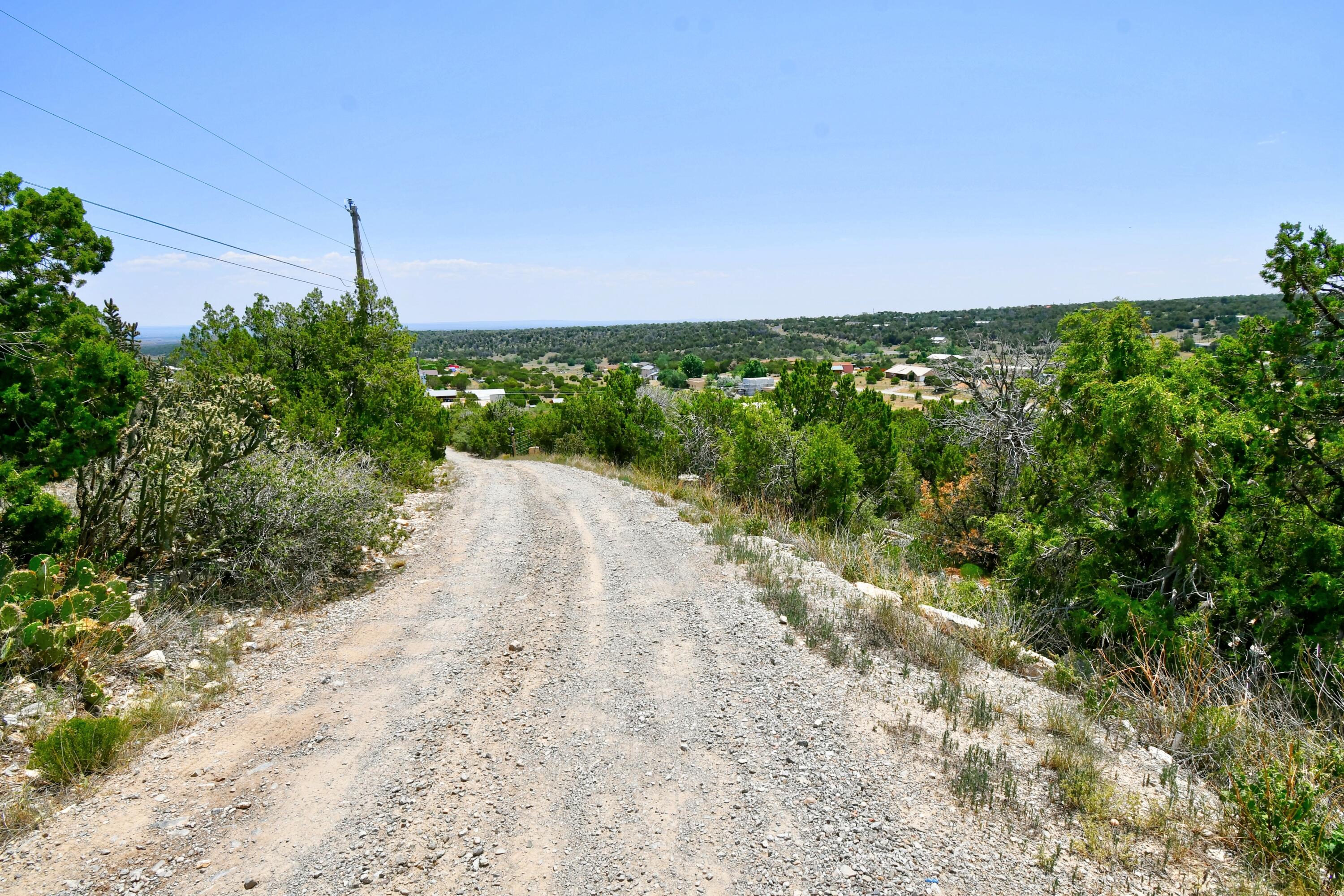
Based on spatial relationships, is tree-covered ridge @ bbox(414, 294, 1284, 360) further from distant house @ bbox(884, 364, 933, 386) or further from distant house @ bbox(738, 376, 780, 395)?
distant house @ bbox(738, 376, 780, 395)

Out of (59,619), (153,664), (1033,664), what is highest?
(59,619)

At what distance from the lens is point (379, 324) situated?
14711 millimetres

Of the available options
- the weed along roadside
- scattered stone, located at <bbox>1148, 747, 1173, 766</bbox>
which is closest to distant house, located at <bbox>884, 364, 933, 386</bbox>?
the weed along roadside

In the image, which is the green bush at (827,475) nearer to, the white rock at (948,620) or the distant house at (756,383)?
the white rock at (948,620)

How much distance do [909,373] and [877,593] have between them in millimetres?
62061

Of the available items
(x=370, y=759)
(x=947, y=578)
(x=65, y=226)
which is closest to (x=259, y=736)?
(x=370, y=759)

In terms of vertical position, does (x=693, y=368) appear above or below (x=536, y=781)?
above

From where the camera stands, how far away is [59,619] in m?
5.50

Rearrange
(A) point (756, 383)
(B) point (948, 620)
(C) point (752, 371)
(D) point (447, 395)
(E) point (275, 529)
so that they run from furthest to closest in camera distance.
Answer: (C) point (752, 371) < (D) point (447, 395) < (A) point (756, 383) < (E) point (275, 529) < (B) point (948, 620)

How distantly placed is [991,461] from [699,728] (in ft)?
29.9

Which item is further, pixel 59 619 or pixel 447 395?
pixel 447 395

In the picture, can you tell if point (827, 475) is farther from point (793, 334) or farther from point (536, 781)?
point (793, 334)

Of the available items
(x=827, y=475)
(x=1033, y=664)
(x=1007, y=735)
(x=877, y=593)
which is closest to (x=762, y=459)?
(x=827, y=475)

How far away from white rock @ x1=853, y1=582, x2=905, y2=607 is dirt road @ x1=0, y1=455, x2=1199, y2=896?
4.31ft
